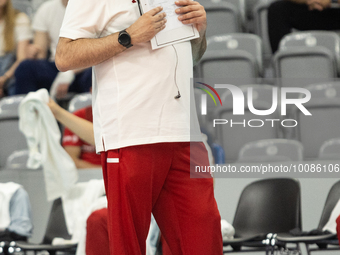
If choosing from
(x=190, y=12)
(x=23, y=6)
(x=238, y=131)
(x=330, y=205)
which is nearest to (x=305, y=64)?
(x=238, y=131)

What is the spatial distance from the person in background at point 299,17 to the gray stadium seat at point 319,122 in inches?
51.7

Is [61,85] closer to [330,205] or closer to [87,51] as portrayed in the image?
[330,205]

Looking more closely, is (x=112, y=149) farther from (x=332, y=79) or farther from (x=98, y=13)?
(x=332, y=79)

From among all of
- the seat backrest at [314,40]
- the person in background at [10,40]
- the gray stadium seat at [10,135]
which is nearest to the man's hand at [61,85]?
the gray stadium seat at [10,135]

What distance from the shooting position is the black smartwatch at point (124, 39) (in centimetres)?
180

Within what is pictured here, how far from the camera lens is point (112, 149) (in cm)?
185

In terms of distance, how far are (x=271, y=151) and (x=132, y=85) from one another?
2442 mm

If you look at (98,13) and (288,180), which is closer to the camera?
(98,13)

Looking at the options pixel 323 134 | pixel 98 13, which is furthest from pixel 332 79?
pixel 98 13

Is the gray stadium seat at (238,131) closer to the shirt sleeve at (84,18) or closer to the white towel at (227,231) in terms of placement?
the white towel at (227,231)

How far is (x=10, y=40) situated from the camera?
5.68 metres

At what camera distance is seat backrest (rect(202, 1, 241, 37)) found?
233 inches

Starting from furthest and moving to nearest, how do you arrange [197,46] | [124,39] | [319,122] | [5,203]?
1. [319,122]
2. [5,203]
3. [197,46]
4. [124,39]

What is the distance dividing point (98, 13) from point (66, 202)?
213 centimetres
